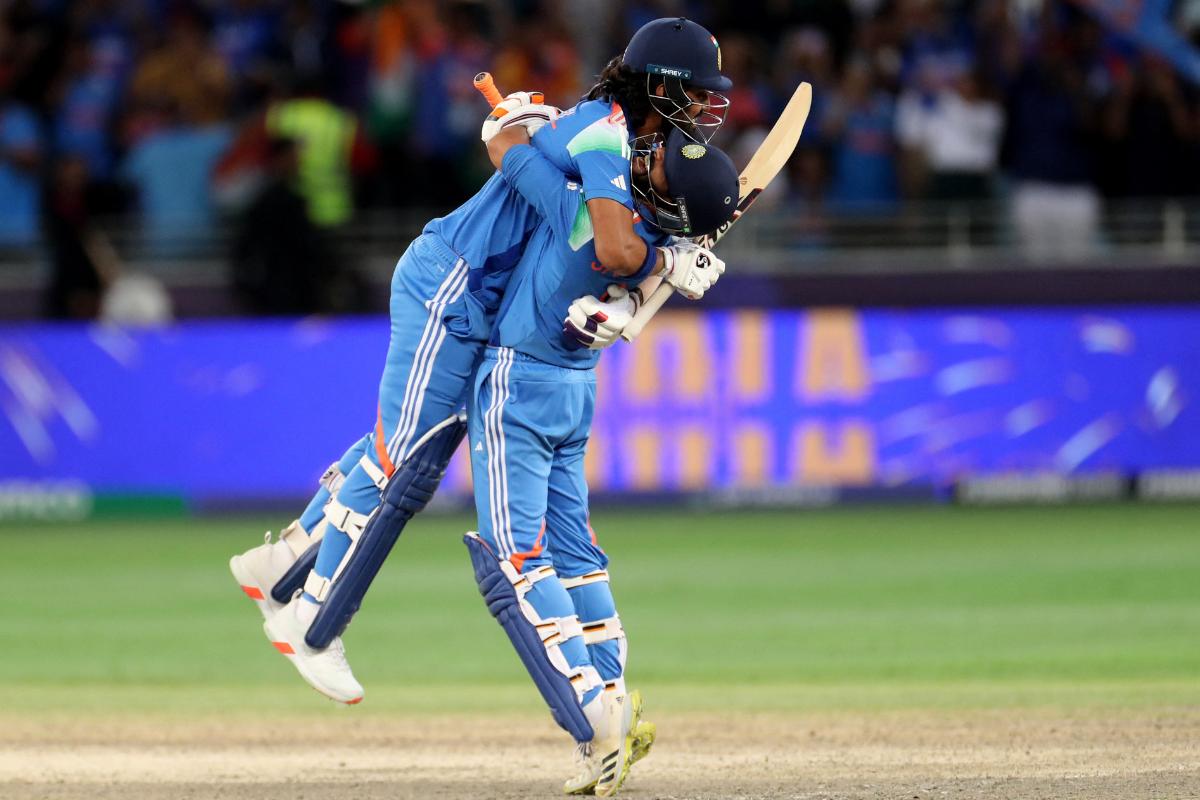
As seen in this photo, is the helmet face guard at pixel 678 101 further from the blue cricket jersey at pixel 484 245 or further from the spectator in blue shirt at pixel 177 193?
the spectator in blue shirt at pixel 177 193

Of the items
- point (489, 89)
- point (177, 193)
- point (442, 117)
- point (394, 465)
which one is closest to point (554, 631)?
point (394, 465)

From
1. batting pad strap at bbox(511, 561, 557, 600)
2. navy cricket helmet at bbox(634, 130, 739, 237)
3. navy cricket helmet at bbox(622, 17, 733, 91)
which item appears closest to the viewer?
navy cricket helmet at bbox(634, 130, 739, 237)

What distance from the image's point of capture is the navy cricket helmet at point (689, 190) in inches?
246

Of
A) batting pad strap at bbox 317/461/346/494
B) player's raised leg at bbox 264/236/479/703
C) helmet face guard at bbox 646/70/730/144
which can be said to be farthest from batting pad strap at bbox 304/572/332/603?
helmet face guard at bbox 646/70/730/144

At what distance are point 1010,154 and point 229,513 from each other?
7601 mm

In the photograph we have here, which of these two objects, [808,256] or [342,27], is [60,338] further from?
[808,256]

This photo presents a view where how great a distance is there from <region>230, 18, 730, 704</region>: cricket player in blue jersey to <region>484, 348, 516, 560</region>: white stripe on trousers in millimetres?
302

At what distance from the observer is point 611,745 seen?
6.40 metres

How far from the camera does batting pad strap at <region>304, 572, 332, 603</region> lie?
274 inches

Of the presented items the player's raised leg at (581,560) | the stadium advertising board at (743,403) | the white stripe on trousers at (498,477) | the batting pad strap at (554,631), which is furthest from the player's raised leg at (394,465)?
the stadium advertising board at (743,403)

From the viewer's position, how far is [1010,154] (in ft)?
56.2

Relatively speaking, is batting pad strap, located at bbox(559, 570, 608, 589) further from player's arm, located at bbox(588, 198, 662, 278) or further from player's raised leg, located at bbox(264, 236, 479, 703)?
player's arm, located at bbox(588, 198, 662, 278)

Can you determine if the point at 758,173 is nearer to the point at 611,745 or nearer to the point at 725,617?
the point at 611,745

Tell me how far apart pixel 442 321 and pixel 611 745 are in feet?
5.21
